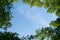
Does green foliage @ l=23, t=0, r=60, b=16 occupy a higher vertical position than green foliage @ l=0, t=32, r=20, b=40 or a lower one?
lower

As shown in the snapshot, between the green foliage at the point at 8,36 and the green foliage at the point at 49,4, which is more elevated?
the green foliage at the point at 8,36

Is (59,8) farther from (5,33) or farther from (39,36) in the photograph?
(5,33)

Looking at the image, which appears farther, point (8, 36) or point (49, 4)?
point (8, 36)

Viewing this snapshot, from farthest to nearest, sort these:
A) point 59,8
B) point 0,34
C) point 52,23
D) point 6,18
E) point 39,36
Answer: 1. point 0,34
2. point 6,18
3. point 39,36
4. point 52,23
5. point 59,8

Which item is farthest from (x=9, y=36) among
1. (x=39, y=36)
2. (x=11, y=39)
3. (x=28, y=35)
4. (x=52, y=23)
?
(x=52, y=23)

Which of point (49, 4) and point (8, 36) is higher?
point (8, 36)

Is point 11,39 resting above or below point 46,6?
above

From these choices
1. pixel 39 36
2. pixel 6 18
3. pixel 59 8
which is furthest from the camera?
pixel 6 18

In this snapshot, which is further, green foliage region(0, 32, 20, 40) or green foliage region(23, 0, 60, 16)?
green foliage region(0, 32, 20, 40)

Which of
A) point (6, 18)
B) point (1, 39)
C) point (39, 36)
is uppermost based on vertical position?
point (6, 18)

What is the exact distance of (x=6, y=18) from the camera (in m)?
28.0

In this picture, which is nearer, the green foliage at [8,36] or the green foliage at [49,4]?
the green foliage at [49,4]

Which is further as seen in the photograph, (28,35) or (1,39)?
(28,35)

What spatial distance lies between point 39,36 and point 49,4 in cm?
908
